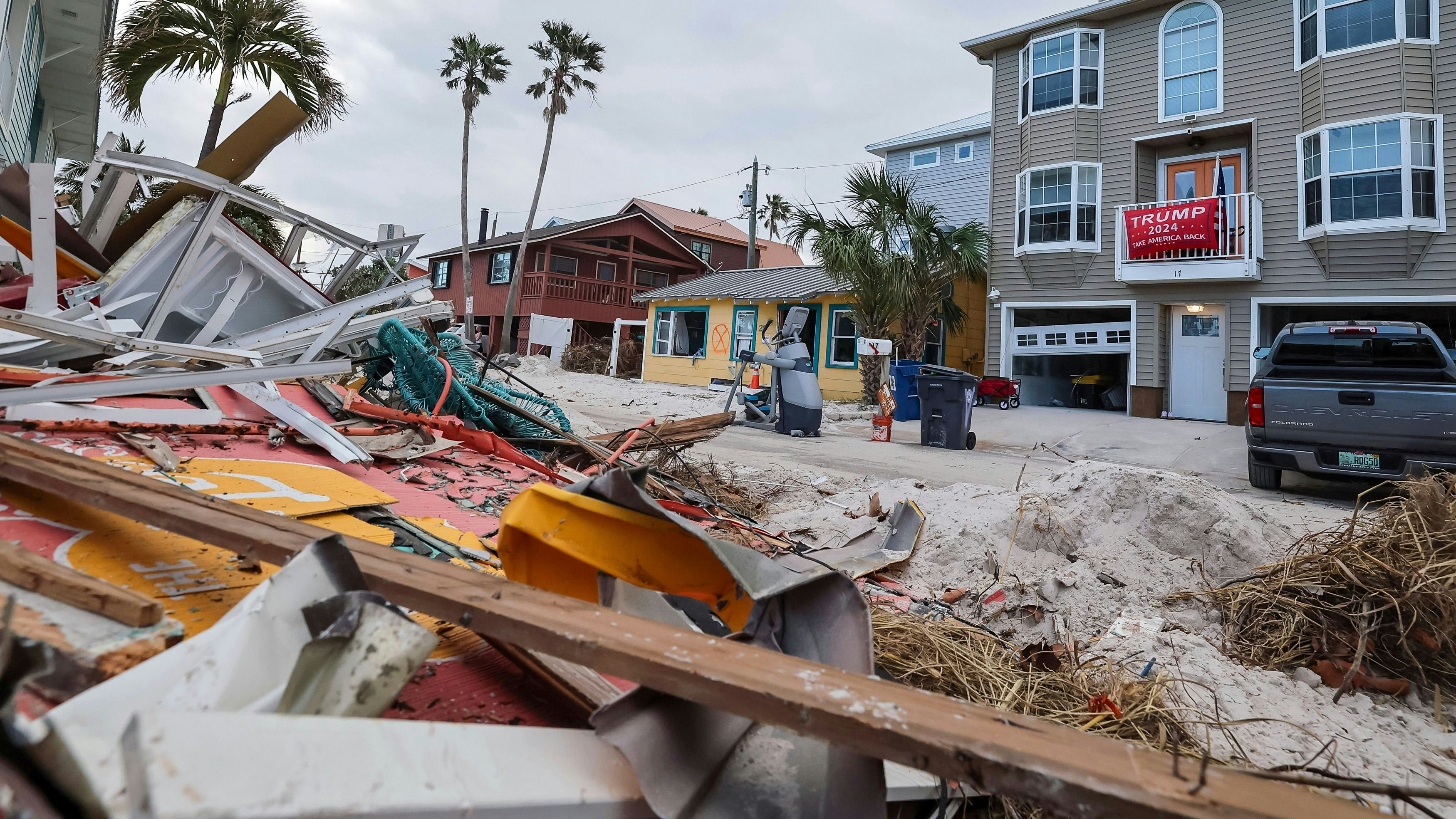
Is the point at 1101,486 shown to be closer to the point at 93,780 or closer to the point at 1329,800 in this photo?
the point at 1329,800

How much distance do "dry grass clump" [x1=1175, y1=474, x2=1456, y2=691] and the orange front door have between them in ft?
47.9

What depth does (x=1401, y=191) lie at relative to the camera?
12.5 m

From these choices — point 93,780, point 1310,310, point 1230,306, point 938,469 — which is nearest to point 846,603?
point 93,780

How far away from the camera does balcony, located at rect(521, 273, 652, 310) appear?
28.6 metres

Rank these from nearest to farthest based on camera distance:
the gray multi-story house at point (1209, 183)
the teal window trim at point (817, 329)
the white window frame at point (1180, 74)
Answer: the gray multi-story house at point (1209, 183), the white window frame at point (1180, 74), the teal window trim at point (817, 329)

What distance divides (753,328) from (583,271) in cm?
1349

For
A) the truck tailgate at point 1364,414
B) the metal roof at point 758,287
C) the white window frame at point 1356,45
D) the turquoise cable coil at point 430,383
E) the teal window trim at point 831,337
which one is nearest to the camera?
the turquoise cable coil at point 430,383

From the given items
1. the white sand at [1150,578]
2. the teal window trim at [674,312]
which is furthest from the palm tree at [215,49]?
the teal window trim at [674,312]

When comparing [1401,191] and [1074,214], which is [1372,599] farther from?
[1074,214]

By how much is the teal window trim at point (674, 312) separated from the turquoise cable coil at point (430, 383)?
1647 centimetres

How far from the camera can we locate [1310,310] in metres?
14.5

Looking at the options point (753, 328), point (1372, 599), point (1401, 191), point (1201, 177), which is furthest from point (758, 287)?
point (1372, 599)

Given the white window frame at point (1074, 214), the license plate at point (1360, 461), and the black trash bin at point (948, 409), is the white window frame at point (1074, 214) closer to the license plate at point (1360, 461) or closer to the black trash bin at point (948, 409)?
the black trash bin at point (948, 409)

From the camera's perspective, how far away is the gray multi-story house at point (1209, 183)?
12672 mm
